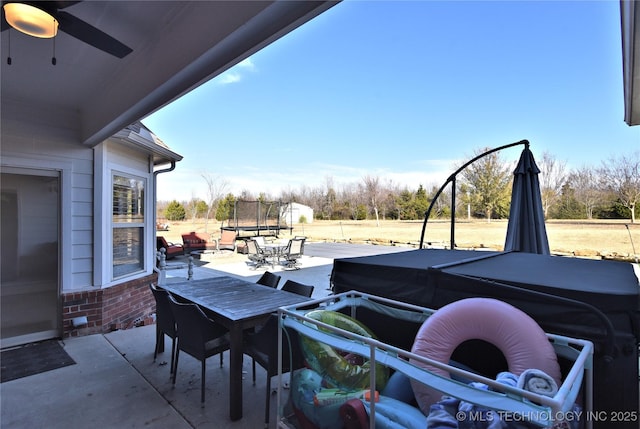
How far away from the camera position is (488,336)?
5.40 feet

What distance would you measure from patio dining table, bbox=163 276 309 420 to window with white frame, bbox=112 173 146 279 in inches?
62.4

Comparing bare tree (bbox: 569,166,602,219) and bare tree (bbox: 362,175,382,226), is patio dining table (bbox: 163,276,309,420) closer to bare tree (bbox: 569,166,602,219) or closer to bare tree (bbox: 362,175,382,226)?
bare tree (bbox: 569,166,602,219)

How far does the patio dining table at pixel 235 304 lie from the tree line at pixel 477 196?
3.22 meters

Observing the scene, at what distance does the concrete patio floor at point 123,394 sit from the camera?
7.66 feet

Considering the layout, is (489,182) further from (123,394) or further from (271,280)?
(123,394)

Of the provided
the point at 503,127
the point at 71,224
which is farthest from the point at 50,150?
the point at 503,127

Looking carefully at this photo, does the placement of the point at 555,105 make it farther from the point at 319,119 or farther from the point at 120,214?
the point at 120,214

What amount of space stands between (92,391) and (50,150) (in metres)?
2.85

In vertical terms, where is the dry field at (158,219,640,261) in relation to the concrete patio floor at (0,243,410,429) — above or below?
above

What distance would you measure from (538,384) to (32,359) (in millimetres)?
4482

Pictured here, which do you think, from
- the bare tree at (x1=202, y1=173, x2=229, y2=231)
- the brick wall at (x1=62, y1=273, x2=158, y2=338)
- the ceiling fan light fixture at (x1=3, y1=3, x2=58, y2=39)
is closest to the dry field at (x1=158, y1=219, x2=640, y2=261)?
the bare tree at (x1=202, y1=173, x2=229, y2=231)

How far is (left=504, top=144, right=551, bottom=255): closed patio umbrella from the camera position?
372 centimetres

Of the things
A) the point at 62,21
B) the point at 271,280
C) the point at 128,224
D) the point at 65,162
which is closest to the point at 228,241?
the point at 128,224

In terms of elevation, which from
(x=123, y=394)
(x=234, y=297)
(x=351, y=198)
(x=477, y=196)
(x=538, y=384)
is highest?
(x=351, y=198)
